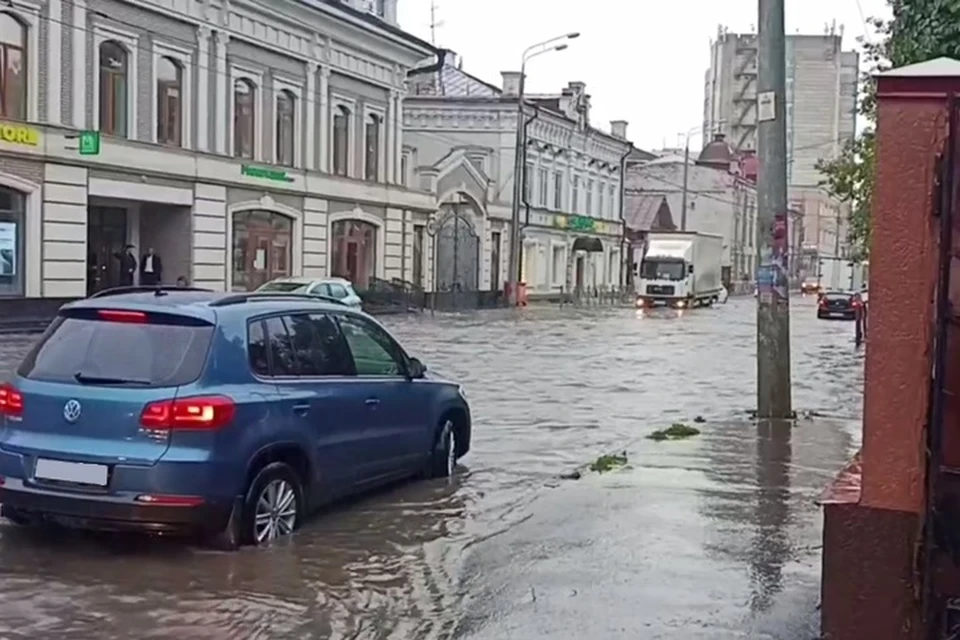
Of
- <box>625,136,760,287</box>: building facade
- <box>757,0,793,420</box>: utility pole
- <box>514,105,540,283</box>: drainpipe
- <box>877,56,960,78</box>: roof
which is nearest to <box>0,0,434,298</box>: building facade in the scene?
<box>514,105,540,283</box>: drainpipe

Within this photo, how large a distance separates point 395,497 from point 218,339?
271 centimetres

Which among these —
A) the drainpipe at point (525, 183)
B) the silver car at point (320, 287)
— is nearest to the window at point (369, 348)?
the silver car at point (320, 287)

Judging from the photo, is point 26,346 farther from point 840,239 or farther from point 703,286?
point 840,239

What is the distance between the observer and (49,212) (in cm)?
3247

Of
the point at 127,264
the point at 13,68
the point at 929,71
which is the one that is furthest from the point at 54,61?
the point at 929,71

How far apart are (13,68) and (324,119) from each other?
1529cm

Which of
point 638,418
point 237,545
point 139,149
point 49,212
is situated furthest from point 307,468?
point 139,149

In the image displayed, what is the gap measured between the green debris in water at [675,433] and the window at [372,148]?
36275 mm

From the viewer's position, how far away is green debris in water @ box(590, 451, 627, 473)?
432 inches

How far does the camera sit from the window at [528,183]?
217 feet

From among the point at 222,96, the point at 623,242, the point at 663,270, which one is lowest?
the point at 663,270

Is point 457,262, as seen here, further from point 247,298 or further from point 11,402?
point 11,402

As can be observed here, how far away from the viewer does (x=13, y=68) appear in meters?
31.5

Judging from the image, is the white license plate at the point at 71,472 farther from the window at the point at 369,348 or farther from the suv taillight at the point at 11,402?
the window at the point at 369,348
